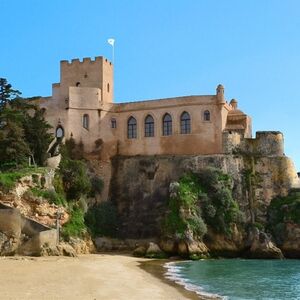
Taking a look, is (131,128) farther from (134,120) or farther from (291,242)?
(291,242)

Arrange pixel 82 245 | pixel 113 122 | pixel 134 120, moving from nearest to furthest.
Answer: pixel 82 245, pixel 134 120, pixel 113 122

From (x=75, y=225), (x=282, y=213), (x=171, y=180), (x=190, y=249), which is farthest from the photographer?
(x=171, y=180)

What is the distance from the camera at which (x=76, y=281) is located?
79.4 ft

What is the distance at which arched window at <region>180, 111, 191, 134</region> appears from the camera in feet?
171

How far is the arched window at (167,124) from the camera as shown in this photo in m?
52.8

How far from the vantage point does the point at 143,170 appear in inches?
2040

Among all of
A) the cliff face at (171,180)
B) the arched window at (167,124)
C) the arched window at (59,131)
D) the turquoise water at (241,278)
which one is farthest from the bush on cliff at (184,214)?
the arched window at (59,131)

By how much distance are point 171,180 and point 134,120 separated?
774 cm

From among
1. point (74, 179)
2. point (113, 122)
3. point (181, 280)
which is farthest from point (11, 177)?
point (181, 280)

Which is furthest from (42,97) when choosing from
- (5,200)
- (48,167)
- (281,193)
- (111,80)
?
(281,193)

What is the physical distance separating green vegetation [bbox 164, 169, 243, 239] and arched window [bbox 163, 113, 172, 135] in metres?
→ 6.11

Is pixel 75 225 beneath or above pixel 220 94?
beneath

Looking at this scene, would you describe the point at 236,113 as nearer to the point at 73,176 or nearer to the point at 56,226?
the point at 73,176

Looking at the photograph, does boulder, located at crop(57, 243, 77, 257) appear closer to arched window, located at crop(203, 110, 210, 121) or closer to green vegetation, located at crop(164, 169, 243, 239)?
green vegetation, located at crop(164, 169, 243, 239)
